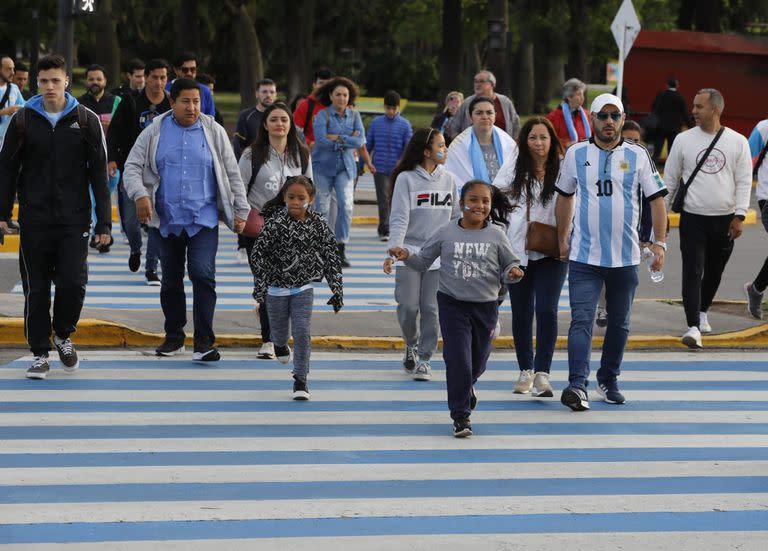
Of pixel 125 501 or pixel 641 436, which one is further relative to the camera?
pixel 641 436

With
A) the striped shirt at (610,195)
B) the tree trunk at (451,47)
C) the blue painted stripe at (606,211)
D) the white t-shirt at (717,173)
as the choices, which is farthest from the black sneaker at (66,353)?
the tree trunk at (451,47)

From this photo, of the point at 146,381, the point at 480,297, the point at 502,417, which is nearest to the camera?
the point at 480,297

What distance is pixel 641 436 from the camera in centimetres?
902

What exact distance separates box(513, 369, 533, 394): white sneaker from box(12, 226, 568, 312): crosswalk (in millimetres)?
3447

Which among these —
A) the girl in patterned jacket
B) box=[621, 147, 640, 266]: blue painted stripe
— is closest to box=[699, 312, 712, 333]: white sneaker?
box=[621, 147, 640, 266]: blue painted stripe

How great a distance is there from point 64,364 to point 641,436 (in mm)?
3880

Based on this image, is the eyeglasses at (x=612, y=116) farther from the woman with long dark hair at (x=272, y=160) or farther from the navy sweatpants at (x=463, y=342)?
the woman with long dark hair at (x=272, y=160)

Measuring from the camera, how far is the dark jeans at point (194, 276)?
10766 mm

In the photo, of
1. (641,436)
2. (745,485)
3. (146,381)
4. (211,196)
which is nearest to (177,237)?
→ (211,196)

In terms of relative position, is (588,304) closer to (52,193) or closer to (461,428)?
(461,428)

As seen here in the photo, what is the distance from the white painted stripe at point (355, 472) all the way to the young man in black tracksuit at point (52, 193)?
100 inches

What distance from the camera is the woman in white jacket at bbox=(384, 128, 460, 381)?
34.2 ft

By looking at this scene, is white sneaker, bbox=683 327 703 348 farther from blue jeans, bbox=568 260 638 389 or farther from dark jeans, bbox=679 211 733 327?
blue jeans, bbox=568 260 638 389

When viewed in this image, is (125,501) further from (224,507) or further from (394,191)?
(394,191)
